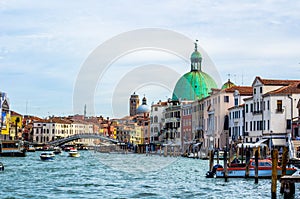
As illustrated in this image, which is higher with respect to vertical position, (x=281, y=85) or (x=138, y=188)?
(x=281, y=85)

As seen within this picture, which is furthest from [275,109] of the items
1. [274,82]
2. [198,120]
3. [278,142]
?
[198,120]

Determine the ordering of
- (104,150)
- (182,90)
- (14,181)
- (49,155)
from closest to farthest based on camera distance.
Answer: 1. (14,181)
2. (49,155)
3. (182,90)
4. (104,150)

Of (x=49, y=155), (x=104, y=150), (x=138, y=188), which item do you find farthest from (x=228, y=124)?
(x=104, y=150)

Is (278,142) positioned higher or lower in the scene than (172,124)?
lower

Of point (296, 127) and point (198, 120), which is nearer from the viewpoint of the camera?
point (296, 127)

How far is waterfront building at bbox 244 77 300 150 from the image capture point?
52344mm

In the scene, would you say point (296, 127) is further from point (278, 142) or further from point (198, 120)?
point (198, 120)

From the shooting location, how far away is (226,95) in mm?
65938

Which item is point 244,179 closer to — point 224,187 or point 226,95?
point 224,187

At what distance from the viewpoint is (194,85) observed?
88.2 meters

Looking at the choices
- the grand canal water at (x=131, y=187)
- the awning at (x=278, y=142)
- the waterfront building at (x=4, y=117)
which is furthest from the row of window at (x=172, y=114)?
the grand canal water at (x=131, y=187)

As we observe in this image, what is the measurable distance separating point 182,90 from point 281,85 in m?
35.3

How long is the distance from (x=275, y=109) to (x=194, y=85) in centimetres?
3568

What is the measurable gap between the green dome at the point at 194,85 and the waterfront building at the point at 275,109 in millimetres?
30811
